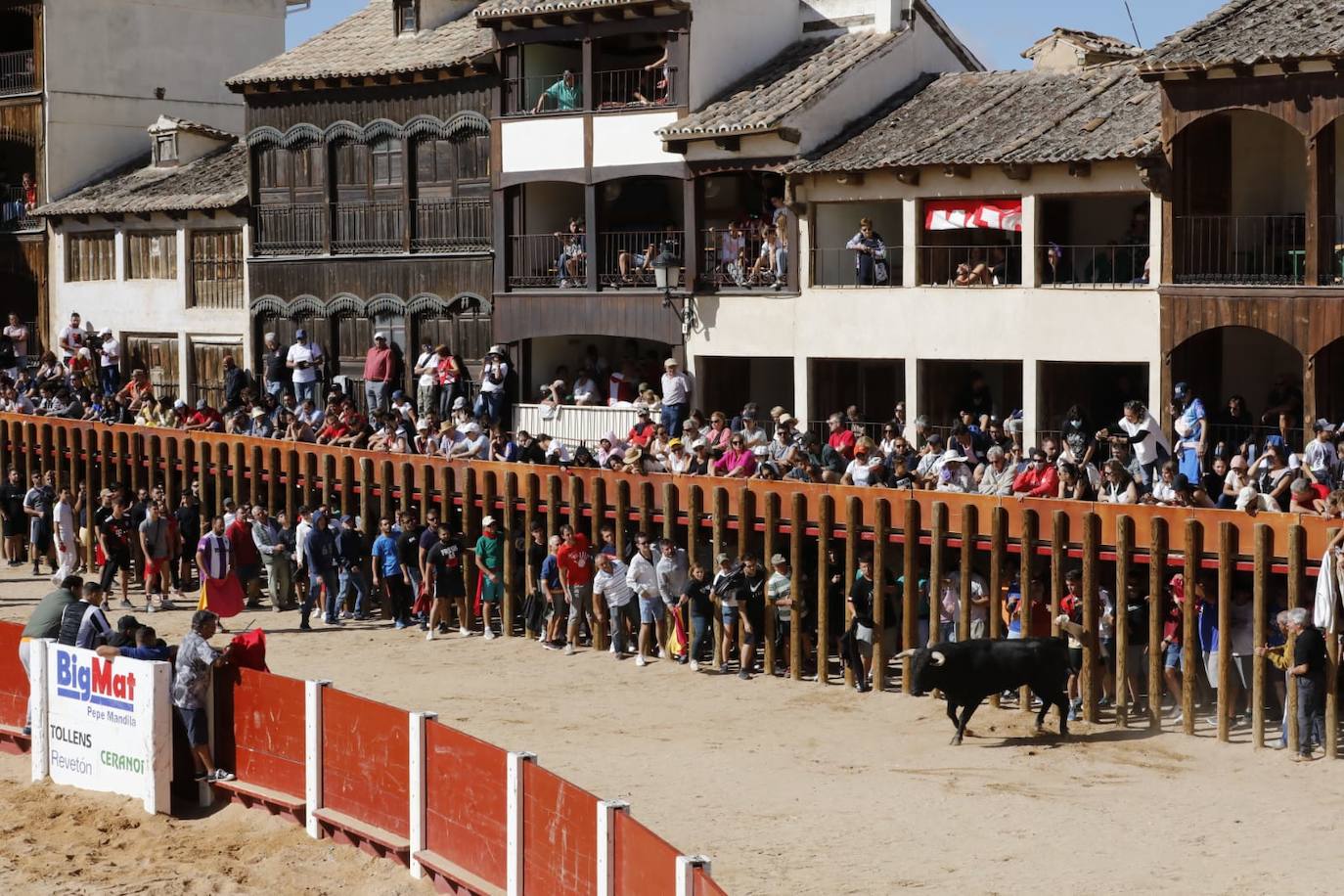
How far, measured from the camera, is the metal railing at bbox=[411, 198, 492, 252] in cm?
3634

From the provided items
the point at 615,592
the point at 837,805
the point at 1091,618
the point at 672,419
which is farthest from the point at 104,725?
the point at 672,419

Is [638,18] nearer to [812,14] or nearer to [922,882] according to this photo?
[812,14]

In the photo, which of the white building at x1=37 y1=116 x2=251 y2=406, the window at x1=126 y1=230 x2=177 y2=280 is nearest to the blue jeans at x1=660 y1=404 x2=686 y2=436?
the white building at x1=37 y1=116 x2=251 y2=406

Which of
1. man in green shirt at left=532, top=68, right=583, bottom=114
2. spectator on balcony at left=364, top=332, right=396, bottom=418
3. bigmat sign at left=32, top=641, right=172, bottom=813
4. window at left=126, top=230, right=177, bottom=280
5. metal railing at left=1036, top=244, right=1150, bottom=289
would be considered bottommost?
bigmat sign at left=32, top=641, right=172, bottom=813

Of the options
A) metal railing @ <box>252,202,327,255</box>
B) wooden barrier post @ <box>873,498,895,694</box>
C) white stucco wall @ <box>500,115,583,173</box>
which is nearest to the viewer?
wooden barrier post @ <box>873,498,895,694</box>

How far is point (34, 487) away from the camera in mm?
36312

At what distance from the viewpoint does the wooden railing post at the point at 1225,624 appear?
20938mm

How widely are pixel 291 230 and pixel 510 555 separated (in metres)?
13.7

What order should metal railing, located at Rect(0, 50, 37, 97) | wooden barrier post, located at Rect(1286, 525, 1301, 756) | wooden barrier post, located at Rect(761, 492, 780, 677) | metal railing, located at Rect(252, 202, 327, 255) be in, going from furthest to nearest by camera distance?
metal railing, located at Rect(0, 50, 37, 97), metal railing, located at Rect(252, 202, 327, 255), wooden barrier post, located at Rect(761, 492, 780, 677), wooden barrier post, located at Rect(1286, 525, 1301, 756)

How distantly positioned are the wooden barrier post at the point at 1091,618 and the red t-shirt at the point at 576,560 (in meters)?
7.35

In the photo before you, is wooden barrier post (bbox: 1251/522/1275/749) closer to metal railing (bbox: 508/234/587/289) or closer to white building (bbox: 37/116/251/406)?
metal railing (bbox: 508/234/587/289)

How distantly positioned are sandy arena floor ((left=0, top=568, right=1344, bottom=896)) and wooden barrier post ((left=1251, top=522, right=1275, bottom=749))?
0.30 meters

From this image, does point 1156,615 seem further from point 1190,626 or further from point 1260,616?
point 1260,616

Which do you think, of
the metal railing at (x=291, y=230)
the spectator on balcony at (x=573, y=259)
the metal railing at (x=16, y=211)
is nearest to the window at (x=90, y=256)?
the metal railing at (x=16, y=211)
